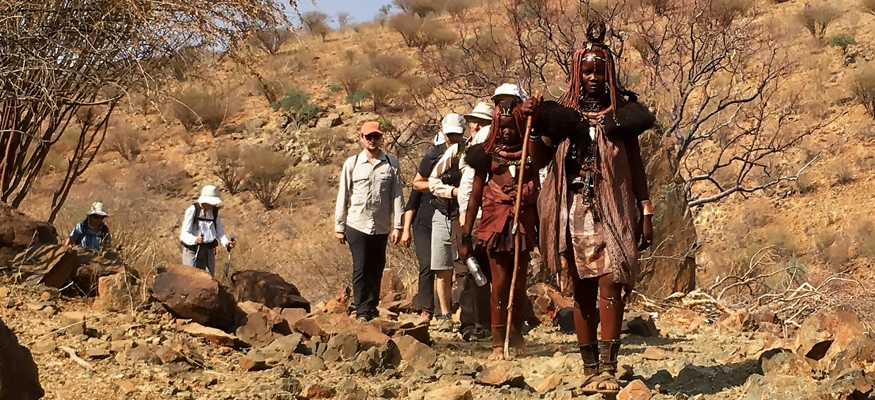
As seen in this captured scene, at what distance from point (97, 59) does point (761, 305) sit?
6540 millimetres

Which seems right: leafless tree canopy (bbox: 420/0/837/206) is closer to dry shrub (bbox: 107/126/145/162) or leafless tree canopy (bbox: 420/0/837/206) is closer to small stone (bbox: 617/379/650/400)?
small stone (bbox: 617/379/650/400)

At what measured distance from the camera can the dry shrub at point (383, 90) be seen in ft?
94.7

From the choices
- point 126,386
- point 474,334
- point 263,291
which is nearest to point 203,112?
point 263,291

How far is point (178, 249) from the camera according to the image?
16.6m

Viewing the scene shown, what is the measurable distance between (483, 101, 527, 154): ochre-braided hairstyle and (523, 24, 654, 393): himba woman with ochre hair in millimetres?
635

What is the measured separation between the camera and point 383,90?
29172mm

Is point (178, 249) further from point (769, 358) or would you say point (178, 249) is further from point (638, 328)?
point (769, 358)

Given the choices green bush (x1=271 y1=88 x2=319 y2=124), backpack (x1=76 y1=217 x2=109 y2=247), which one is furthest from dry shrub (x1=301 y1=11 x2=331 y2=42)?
backpack (x1=76 y1=217 x2=109 y2=247)

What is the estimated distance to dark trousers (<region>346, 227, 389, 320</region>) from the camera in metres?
7.26

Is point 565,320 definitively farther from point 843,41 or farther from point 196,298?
point 843,41

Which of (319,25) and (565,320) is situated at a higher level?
(319,25)

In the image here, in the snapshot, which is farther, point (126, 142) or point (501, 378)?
point (126, 142)

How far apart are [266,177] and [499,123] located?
17.9 m

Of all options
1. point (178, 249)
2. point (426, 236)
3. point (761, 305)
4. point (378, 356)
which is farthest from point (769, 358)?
point (178, 249)
